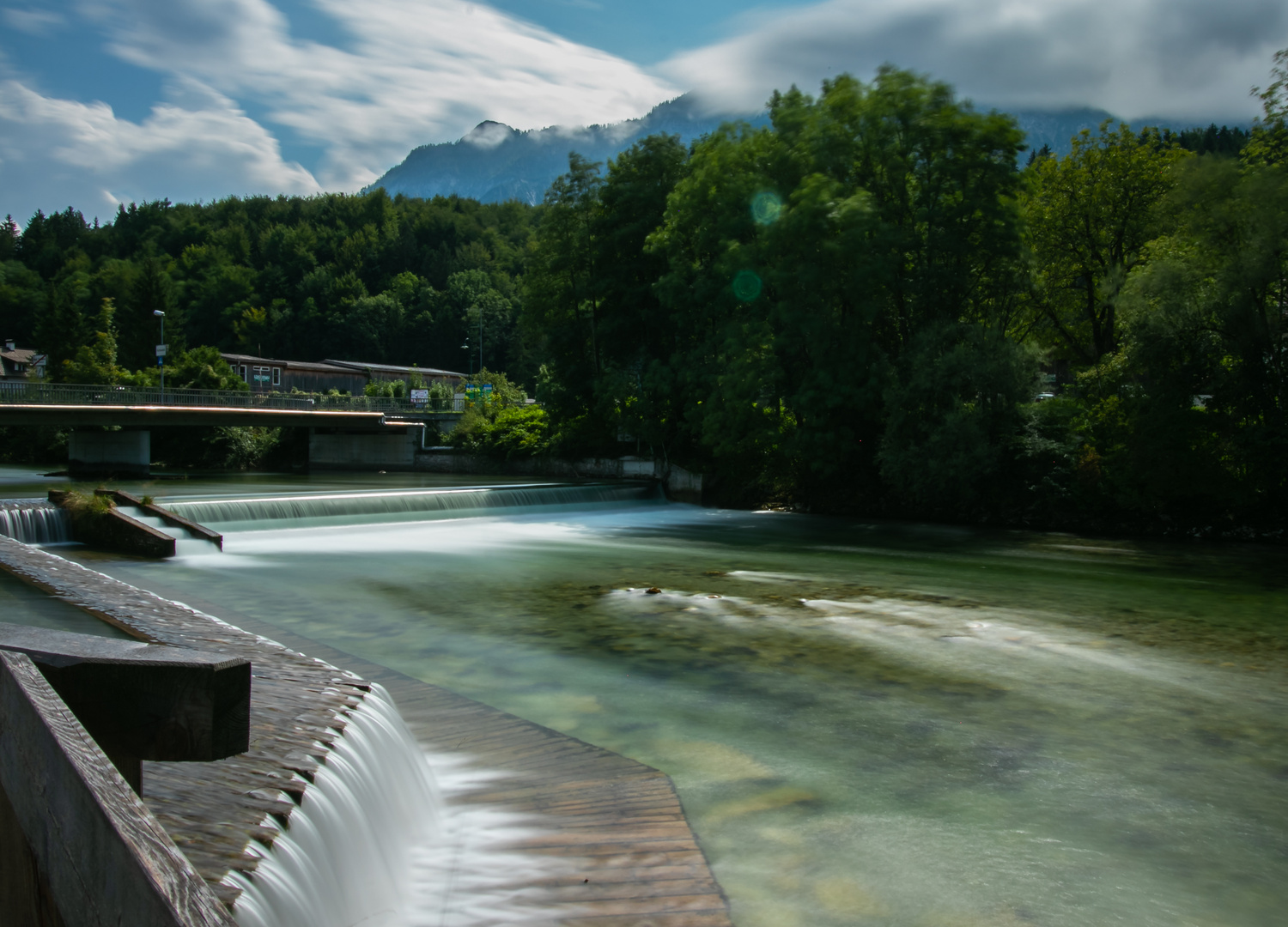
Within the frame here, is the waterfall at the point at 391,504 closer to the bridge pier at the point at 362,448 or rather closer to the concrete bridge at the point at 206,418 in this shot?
the concrete bridge at the point at 206,418

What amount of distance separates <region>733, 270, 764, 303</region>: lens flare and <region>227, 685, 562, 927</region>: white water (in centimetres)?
2882

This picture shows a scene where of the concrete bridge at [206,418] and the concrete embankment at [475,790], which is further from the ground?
the concrete bridge at [206,418]

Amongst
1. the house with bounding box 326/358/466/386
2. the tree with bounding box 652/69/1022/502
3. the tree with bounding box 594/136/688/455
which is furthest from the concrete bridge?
the house with bounding box 326/358/466/386

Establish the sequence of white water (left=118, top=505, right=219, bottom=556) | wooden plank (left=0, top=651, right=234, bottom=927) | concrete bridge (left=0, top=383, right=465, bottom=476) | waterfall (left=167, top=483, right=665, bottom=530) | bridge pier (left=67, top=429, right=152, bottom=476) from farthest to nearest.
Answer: bridge pier (left=67, top=429, right=152, bottom=476) < concrete bridge (left=0, top=383, right=465, bottom=476) < waterfall (left=167, top=483, right=665, bottom=530) < white water (left=118, top=505, right=219, bottom=556) < wooden plank (left=0, top=651, right=234, bottom=927)

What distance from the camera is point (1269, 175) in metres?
24.1

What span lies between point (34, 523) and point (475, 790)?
1607cm

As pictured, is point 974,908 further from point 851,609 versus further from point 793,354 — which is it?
point 793,354

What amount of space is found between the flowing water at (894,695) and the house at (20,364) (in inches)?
3748

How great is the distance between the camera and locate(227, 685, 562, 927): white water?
384 centimetres

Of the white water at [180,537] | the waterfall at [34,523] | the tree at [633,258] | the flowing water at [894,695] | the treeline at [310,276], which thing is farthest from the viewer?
the treeline at [310,276]

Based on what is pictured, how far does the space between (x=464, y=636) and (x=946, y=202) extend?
26278mm

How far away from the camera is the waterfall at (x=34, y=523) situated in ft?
58.2

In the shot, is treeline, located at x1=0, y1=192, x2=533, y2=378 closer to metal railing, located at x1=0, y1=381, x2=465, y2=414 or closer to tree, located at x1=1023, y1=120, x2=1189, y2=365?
metal railing, located at x1=0, y1=381, x2=465, y2=414

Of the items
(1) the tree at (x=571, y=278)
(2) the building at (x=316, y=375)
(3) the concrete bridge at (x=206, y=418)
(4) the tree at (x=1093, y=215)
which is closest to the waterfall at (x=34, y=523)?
(3) the concrete bridge at (x=206, y=418)
